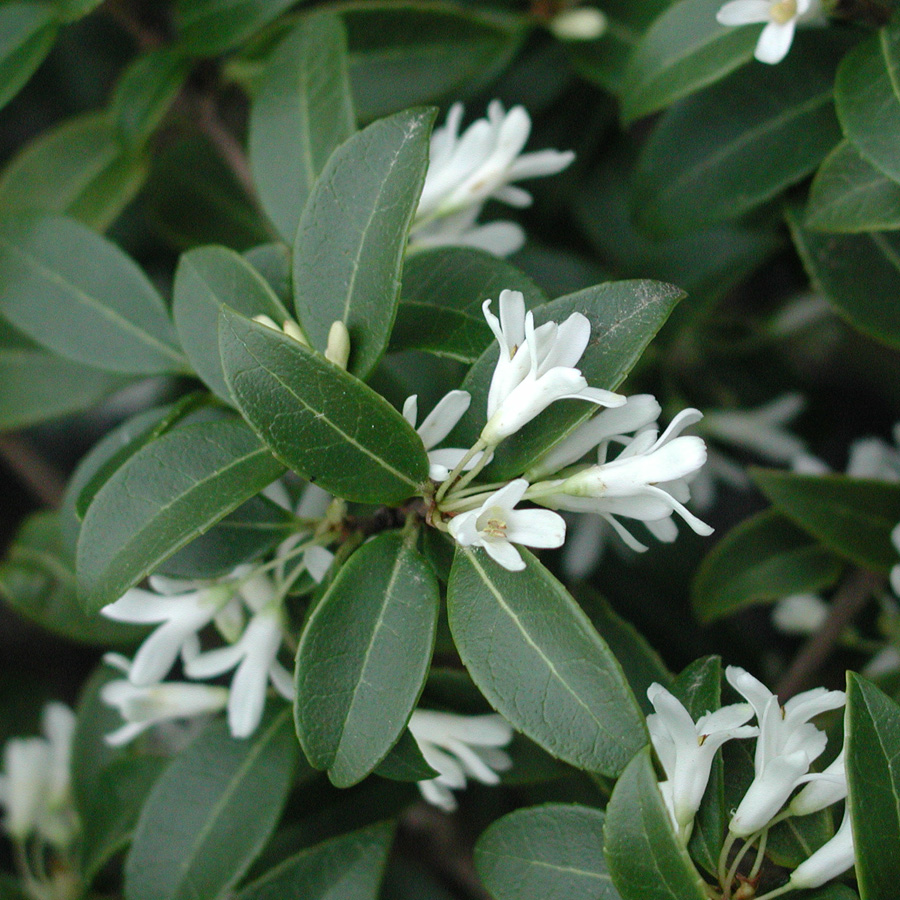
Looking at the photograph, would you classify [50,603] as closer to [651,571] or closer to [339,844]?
[339,844]

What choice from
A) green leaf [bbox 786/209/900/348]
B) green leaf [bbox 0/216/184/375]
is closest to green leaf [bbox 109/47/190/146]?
green leaf [bbox 0/216/184/375]

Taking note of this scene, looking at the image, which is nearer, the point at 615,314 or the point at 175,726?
the point at 615,314

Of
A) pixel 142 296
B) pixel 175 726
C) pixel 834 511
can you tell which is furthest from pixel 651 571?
pixel 142 296

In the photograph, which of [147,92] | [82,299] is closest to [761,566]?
[82,299]

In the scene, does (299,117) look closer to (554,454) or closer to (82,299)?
(82,299)

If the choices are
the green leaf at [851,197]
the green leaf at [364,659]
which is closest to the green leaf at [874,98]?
the green leaf at [851,197]

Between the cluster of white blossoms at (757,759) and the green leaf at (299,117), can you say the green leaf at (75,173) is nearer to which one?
the green leaf at (299,117)
